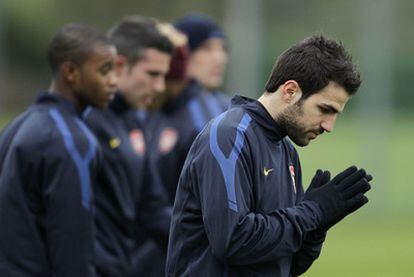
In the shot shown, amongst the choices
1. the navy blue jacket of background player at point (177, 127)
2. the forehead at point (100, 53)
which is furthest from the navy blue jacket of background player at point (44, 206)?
the navy blue jacket of background player at point (177, 127)

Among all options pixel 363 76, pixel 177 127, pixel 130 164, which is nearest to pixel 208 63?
pixel 177 127

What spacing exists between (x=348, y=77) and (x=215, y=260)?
0.94 metres

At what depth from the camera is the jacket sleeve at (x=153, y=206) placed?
8055mm

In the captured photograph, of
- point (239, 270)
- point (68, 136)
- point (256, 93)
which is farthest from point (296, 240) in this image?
point (256, 93)

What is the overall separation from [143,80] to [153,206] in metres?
0.88

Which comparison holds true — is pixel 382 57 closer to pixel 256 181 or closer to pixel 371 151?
pixel 371 151

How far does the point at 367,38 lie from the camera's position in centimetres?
1770

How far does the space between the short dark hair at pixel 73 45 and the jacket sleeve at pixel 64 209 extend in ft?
2.34

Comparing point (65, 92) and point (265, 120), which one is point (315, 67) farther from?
point (65, 92)

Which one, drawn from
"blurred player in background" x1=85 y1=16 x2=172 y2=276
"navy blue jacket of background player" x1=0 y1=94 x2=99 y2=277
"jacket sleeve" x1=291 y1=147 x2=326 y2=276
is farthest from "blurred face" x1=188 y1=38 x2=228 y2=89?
"jacket sleeve" x1=291 y1=147 x2=326 y2=276

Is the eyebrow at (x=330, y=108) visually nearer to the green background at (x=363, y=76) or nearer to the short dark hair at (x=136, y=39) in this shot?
the short dark hair at (x=136, y=39)

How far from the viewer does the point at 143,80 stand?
310 inches

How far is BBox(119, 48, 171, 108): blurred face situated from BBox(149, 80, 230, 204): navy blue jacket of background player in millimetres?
699

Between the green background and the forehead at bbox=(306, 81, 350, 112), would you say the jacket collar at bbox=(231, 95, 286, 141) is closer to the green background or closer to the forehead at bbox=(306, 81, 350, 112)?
the forehead at bbox=(306, 81, 350, 112)
